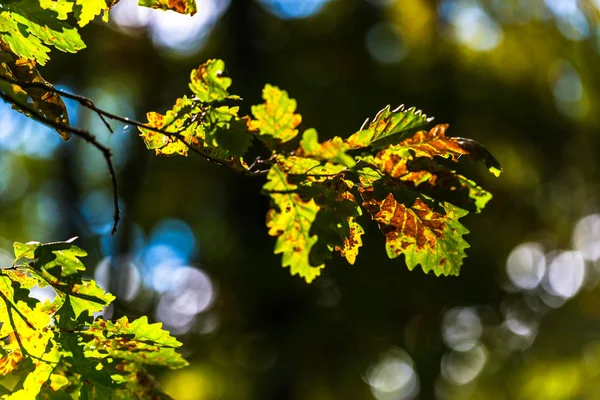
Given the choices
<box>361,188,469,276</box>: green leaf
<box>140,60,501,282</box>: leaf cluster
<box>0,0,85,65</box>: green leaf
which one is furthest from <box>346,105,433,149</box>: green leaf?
<box>0,0,85,65</box>: green leaf

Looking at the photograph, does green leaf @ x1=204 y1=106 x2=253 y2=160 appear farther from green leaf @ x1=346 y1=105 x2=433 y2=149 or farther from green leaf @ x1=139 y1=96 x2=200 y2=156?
green leaf @ x1=346 y1=105 x2=433 y2=149

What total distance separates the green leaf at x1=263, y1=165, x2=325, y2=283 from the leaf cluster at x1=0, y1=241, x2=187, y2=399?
11.2 inches

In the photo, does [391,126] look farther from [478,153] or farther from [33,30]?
[33,30]

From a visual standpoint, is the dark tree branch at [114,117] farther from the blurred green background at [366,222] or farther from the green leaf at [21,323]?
the blurred green background at [366,222]

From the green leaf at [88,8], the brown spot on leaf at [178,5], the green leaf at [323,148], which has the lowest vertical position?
the green leaf at [323,148]

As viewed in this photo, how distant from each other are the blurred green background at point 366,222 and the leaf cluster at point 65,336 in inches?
165

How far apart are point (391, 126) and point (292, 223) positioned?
0.18 metres

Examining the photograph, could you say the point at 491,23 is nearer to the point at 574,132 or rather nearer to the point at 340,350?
the point at 574,132

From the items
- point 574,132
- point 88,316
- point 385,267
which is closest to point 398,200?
point 88,316

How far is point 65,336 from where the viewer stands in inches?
35.0

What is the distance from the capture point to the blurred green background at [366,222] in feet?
17.1

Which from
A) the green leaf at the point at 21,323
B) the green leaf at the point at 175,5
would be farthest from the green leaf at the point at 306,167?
the green leaf at the point at 21,323

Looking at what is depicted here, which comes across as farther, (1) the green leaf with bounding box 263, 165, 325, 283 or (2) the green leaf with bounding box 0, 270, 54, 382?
(2) the green leaf with bounding box 0, 270, 54, 382

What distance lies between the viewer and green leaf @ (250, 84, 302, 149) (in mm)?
752
